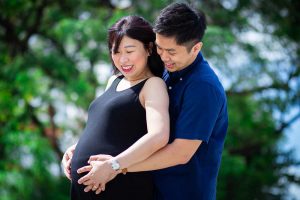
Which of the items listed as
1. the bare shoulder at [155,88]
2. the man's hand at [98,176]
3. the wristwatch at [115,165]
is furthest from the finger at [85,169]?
the bare shoulder at [155,88]

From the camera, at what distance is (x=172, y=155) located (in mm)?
2016

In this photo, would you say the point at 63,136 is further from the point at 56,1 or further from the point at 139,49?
the point at 139,49

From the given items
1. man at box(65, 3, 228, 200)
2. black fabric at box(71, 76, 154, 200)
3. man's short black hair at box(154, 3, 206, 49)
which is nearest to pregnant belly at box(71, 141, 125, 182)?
black fabric at box(71, 76, 154, 200)

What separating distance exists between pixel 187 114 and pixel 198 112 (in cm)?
4

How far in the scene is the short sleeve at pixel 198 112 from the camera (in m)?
2.00

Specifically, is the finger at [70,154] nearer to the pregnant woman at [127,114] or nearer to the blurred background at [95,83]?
the pregnant woman at [127,114]

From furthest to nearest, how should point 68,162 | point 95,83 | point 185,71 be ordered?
point 95,83, point 68,162, point 185,71

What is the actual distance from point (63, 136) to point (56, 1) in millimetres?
1747

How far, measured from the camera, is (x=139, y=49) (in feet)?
7.11

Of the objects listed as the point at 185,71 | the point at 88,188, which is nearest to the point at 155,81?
the point at 185,71

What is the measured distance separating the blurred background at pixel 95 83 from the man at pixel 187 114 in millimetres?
3851

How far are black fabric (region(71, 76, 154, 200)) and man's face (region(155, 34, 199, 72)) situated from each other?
0.48ft

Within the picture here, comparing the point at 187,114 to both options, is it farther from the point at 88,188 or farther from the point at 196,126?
the point at 88,188

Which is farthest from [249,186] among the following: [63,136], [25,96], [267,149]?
[25,96]
